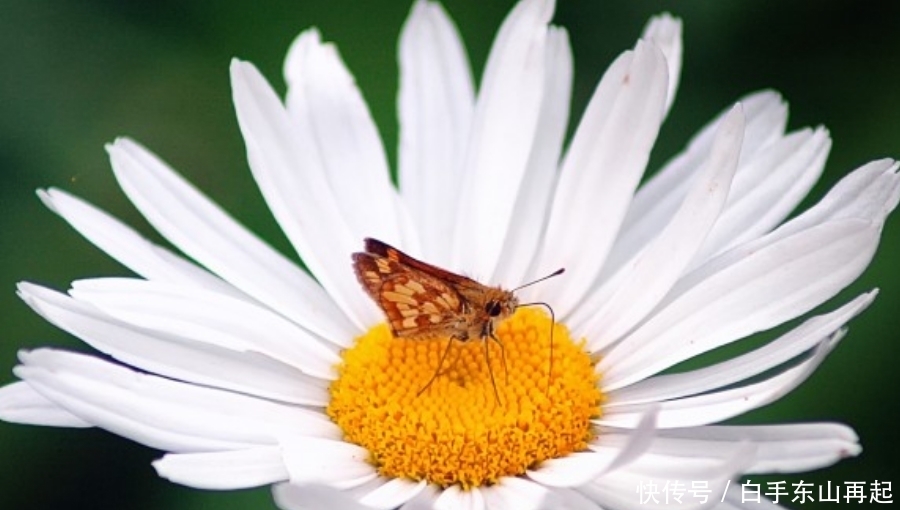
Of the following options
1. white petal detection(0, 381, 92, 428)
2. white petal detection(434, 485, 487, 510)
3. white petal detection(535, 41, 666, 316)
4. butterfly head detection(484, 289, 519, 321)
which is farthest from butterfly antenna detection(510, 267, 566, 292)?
white petal detection(0, 381, 92, 428)

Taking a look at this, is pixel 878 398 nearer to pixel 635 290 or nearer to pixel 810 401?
pixel 810 401

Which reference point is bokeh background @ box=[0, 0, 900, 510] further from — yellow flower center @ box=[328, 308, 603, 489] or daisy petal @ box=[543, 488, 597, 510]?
daisy petal @ box=[543, 488, 597, 510]

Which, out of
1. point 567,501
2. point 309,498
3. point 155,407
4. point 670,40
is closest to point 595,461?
point 567,501

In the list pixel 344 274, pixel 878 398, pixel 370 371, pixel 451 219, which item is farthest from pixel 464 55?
pixel 878 398

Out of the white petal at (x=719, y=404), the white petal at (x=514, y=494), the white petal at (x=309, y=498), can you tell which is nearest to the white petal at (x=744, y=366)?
the white petal at (x=719, y=404)

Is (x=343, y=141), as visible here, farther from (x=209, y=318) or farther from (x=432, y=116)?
(x=209, y=318)
